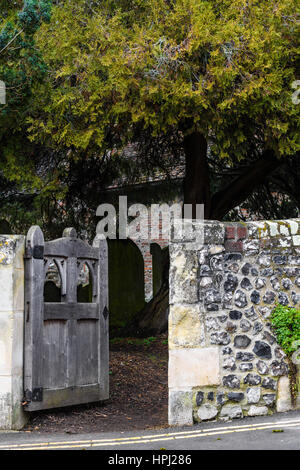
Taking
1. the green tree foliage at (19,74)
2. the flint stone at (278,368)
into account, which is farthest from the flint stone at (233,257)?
the green tree foliage at (19,74)

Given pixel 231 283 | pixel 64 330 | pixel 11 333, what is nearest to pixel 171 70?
pixel 231 283

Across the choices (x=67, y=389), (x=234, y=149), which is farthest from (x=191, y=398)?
(x=234, y=149)

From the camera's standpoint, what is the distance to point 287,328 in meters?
7.08

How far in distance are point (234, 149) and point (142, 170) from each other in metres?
3.49

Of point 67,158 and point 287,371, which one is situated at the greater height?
point 67,158

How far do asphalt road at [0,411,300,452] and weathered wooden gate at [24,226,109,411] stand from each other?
790mm

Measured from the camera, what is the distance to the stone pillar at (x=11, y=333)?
7129mm

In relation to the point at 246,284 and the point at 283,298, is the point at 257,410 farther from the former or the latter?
the point at 246,284

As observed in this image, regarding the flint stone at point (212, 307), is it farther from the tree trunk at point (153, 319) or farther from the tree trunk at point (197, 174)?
the tree trunk at point (153, 319)

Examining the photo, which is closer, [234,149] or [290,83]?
[290,83]

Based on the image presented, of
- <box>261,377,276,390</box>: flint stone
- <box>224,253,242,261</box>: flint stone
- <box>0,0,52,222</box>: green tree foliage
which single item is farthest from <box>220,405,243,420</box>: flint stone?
<box>0,0,52,222</box>: green tree foliage
